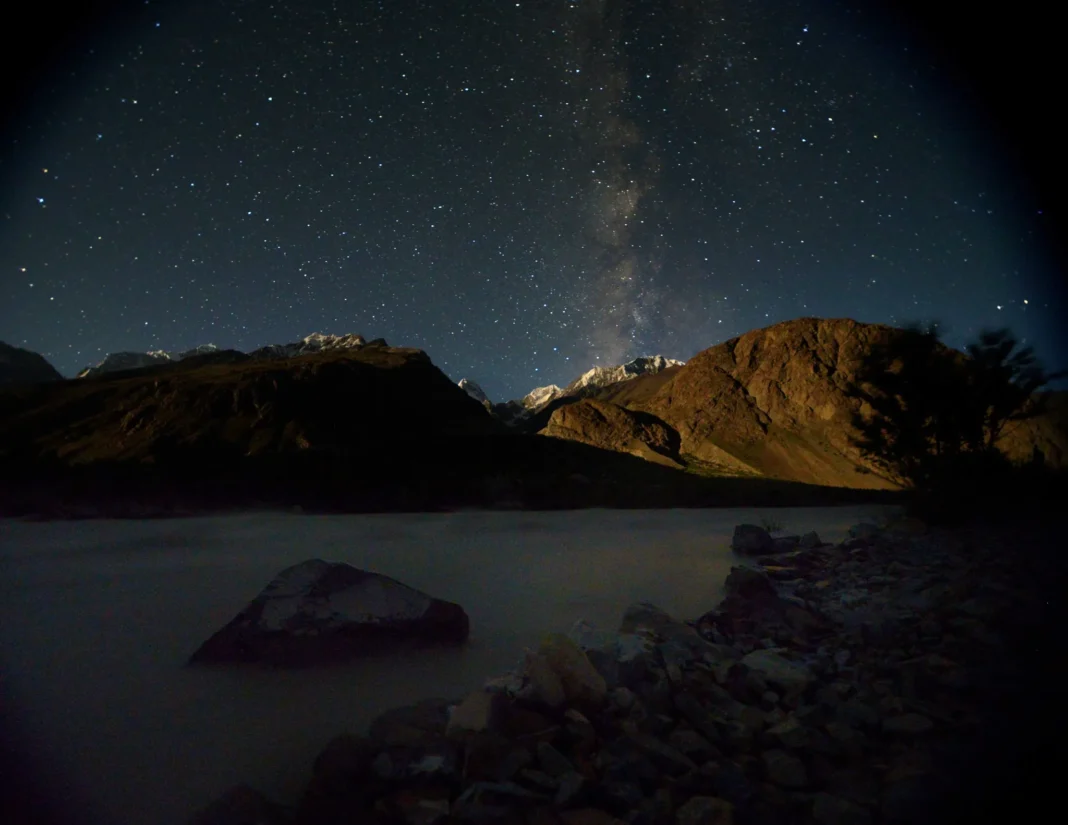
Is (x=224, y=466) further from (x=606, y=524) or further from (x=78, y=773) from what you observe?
(x=78, y=773)

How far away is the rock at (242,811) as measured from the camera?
2363mm

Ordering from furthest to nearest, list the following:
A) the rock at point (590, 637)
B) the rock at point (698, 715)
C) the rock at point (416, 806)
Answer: the rock at point (590, 637) → the rock at point (698, 715) → the rock at point (416, 806)

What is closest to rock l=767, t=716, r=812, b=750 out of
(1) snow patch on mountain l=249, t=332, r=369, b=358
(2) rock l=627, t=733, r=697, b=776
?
(2) rock l=627, t=733, r=697, b=776

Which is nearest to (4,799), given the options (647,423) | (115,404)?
(115,404)

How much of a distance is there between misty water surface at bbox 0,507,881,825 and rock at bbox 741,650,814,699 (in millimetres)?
2105

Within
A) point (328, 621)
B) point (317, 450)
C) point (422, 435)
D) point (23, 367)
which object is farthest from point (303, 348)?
point (328, 621)

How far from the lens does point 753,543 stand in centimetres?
1066

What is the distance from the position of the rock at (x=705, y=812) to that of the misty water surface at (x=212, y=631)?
207cm

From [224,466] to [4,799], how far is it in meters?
24.6

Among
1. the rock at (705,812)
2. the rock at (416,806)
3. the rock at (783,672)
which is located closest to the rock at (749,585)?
the rock at (783,672)

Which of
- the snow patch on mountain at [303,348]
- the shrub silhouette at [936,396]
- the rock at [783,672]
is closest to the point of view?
the rock at [783,672]

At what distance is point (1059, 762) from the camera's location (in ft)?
8.76

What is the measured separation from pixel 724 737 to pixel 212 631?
5.20m

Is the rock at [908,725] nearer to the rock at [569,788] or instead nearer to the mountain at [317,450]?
the rock at [569,788]
